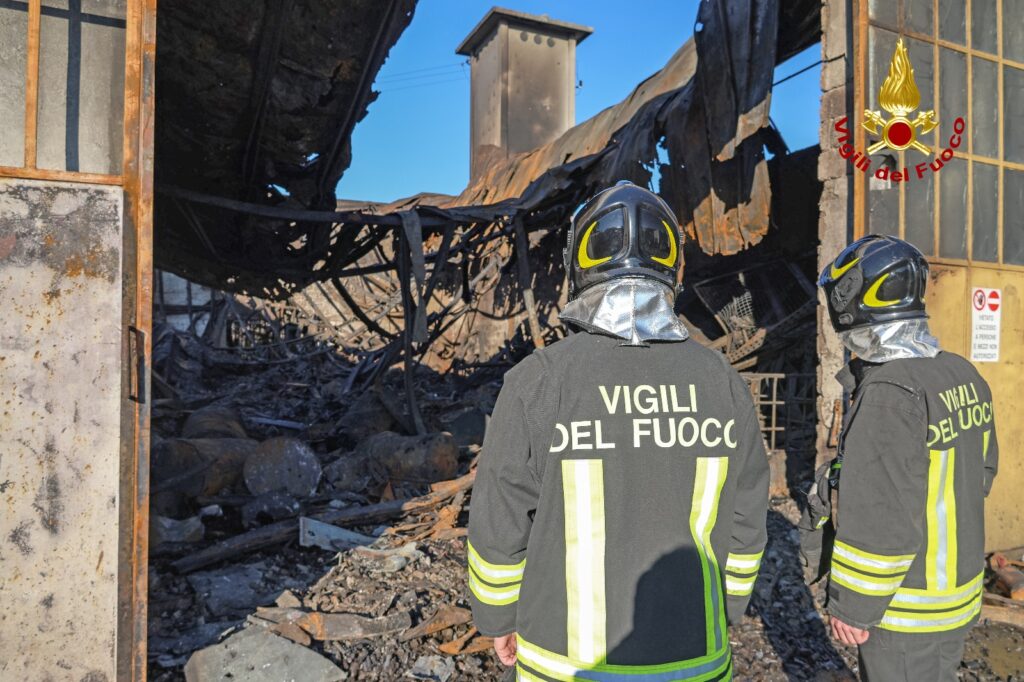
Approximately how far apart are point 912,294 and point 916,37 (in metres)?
3.01

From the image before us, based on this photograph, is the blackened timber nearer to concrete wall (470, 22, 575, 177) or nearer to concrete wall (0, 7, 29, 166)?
concrete wall (0, 7, 29, 166)

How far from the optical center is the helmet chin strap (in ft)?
5.40

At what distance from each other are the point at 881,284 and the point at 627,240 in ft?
4.04

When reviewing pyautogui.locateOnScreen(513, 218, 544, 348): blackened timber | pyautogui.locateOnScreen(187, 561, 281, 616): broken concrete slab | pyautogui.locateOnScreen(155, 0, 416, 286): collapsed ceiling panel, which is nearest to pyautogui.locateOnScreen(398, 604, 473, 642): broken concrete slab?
pyautogui.locateOnScreen(187, 561, 281, 616): broken concrete slab

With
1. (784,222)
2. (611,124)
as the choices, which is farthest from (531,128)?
(784,222)

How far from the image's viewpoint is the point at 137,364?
95.3 inches

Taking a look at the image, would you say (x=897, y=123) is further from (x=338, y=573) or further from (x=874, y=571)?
(x=338, y=573)

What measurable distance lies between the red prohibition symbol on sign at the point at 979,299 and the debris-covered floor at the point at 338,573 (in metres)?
2.01

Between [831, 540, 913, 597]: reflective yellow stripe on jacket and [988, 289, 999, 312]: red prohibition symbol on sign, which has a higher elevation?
[988, 289, 999, 312]: red prohibition symbol on sign

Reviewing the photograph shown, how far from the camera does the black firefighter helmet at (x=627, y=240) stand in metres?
1.71

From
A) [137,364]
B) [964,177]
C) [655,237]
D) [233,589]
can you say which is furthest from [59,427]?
[964,177]

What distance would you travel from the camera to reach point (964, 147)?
14.7 feet

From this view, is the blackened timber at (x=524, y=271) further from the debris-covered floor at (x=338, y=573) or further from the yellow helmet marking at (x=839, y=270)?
the yellow helmet marking at (x=839, y=270)

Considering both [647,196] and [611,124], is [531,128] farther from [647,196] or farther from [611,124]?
[647,196]
